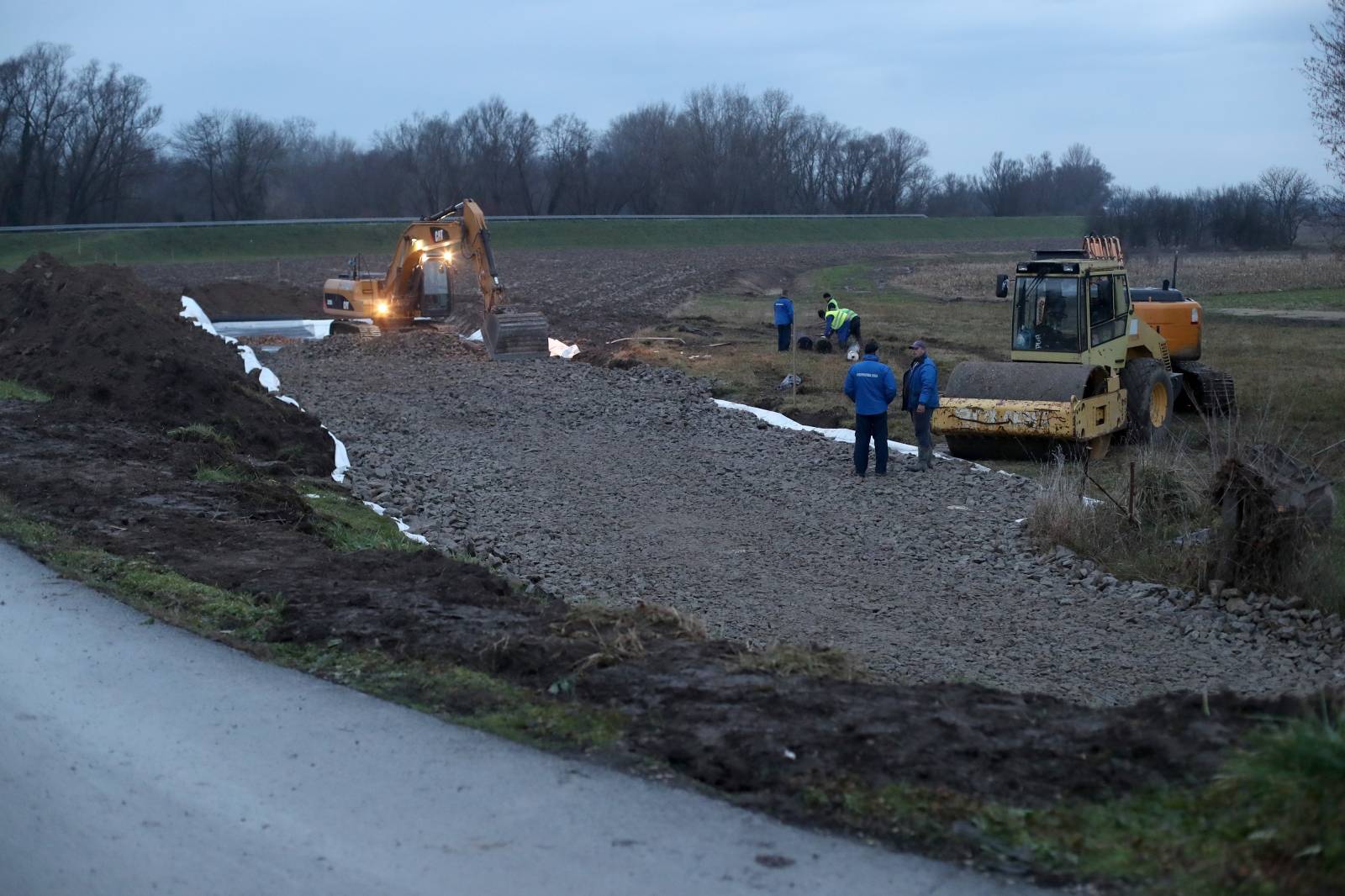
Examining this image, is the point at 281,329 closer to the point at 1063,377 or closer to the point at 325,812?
the point at 1063,377

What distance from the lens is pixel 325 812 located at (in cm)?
546

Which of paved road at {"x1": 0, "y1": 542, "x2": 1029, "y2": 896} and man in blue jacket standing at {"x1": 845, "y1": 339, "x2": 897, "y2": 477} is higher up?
man in blue jacket standing at {"x1": 845, "y1": 339, "x2": 897, "y2": 477}

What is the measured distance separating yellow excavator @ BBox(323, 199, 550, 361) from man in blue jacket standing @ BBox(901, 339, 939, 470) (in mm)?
12811

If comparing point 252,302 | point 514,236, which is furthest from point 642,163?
point 252,302

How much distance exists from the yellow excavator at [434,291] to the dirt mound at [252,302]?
6.06 meters

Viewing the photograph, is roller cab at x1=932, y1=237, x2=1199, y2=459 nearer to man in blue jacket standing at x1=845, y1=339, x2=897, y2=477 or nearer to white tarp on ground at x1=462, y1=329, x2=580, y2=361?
man in blue jacket standing at x1=845, y1=339, x2=897, y2=477

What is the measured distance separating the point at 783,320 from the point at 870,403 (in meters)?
13.0

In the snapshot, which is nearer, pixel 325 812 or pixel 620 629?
pixel 325 812

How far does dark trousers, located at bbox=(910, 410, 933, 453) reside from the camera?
16.3m

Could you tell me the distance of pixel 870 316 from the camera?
39.7 m

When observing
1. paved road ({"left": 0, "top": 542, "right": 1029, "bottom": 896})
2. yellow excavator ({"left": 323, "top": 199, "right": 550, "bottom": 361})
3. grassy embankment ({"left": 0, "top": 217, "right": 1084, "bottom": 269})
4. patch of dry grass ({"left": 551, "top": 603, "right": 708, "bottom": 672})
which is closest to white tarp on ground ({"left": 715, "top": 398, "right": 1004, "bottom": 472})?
yellow excavator ({"left": 323, "top": 199, "right": 550, "bottom": 361})

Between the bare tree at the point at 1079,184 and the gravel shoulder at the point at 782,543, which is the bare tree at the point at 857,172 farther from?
the gravel shoulder at the point at 782,543

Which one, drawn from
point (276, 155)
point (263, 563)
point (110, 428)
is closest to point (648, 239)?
point (276, 155)

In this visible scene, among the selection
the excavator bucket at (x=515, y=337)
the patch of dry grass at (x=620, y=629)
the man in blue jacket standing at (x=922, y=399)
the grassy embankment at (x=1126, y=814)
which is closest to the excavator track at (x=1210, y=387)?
the man in blue jacket standing at (x=922, y=399)
